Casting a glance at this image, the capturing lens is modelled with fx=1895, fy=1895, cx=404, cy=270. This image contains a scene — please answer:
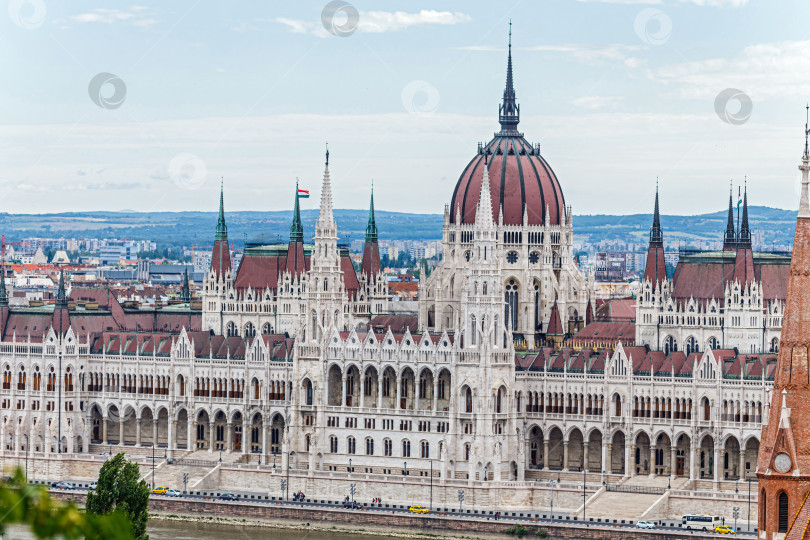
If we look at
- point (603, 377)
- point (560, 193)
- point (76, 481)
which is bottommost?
point (76, 481)

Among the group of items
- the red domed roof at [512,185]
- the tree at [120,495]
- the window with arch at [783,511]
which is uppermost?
the red domed roof at [512,185]

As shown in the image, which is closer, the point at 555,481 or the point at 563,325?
the point at 555,481

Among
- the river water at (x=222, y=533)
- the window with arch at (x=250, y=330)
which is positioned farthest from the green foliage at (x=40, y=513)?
the window with arch at (x=250, y=330)

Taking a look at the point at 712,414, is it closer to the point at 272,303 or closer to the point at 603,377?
the point at 603,377

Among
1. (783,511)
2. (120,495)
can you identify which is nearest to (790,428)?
(783,511)

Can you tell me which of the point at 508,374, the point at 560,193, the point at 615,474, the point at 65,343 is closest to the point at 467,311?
the point at 508,374

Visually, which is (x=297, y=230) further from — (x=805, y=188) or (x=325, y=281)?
(x=805, y=188)

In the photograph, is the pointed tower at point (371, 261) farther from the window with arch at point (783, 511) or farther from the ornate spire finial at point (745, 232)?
the window with arch at point (783, 511)
